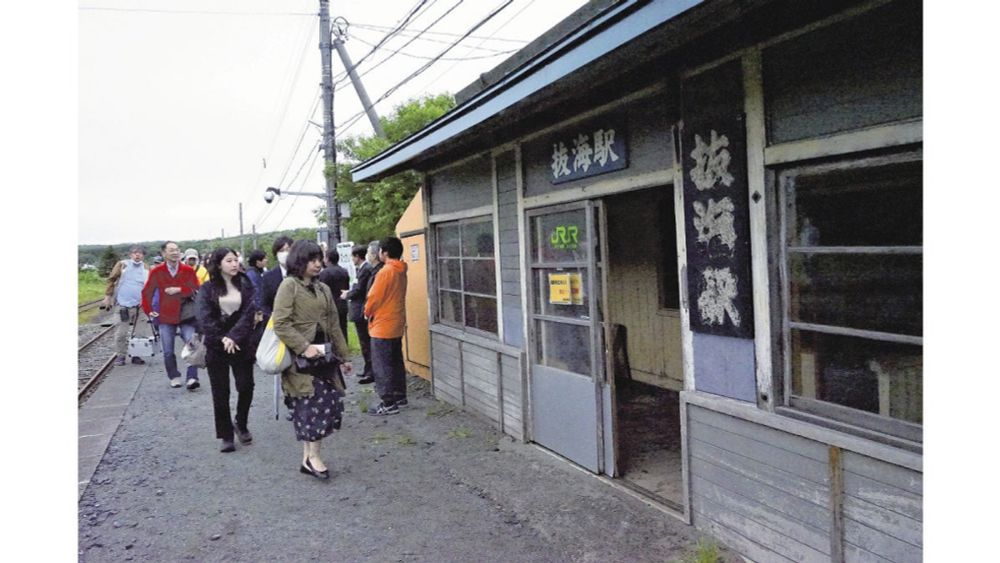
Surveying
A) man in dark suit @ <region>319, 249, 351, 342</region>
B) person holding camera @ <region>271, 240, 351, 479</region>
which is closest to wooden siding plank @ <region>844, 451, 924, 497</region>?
person holding camera @ <region>271, 240, 351, 479</region>

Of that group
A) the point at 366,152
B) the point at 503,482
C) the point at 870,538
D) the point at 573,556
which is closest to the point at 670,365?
the point at 503,482

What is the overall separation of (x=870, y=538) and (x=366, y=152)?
16.3 metres

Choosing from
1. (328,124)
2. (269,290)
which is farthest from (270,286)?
(328,124)

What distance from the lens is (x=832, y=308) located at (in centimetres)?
280

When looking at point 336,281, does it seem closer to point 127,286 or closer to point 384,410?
point 384,410

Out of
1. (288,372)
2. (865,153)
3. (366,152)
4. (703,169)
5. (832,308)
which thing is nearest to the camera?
(865,153)

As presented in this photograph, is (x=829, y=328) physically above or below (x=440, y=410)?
above

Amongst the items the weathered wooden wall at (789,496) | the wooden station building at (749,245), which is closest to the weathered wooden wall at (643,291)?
the wooden station building at (749,245)

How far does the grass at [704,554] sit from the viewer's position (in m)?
3.11

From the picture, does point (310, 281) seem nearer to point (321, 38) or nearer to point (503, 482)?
point (503, 482)

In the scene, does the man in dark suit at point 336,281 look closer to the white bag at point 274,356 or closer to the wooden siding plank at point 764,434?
the white bag at point 274,356

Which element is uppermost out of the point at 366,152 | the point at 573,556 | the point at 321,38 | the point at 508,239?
the point at 321,38

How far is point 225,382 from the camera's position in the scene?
5.24 metres

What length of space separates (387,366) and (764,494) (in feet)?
14.2
